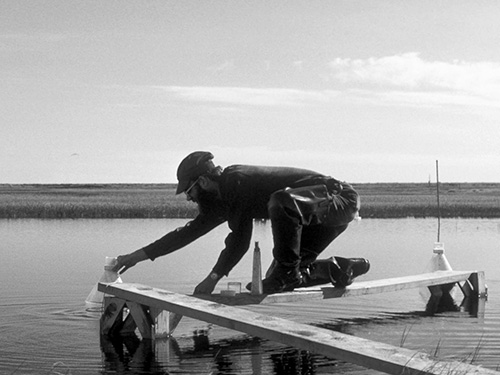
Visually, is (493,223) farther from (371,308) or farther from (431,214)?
(371,308)

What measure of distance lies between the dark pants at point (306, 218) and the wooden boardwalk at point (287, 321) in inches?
17.2

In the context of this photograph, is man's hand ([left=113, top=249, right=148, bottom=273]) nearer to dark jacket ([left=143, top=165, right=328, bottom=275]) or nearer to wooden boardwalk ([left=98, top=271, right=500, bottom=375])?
dark jacket ([left=143, top=165, right=328, bottom=275])

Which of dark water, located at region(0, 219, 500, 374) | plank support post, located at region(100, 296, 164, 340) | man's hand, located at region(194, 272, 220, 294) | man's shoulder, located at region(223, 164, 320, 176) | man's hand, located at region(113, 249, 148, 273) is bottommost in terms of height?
dark water, located at region(0, 219, 500, 374)

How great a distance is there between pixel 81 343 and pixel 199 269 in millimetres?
8090

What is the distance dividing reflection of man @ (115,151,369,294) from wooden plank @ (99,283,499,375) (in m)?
0.38

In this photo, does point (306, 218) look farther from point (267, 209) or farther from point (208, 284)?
point (208, 284)

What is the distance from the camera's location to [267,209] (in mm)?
8188

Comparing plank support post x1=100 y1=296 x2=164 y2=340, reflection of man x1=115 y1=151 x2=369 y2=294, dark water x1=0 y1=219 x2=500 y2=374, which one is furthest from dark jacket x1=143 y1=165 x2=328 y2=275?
dark water x1=0 y1=219 x2=500 y2=374

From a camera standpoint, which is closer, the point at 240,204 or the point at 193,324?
the point at 240,204

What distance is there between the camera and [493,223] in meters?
35.5

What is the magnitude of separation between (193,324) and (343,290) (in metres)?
1.72

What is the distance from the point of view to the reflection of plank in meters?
8.34

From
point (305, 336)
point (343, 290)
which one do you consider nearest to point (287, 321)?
point (305, 336)

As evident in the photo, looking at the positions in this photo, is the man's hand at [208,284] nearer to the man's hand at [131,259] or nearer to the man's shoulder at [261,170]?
the man's hand at [131,259]
